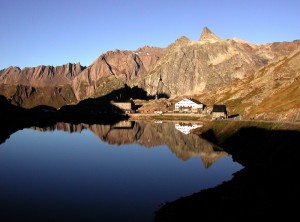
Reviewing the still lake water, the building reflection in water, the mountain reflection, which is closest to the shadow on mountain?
the still lake water

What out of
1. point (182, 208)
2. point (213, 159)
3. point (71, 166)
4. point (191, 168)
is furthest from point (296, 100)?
point (182, 208)

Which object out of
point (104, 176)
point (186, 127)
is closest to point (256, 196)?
point (104, 176)

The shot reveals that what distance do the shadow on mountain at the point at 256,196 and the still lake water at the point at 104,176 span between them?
5.00m

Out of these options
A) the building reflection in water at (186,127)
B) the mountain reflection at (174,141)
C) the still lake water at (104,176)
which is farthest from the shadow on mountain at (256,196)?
the building reflection in water at (186,127)

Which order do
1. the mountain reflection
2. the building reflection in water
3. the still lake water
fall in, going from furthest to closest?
the building reflection in water < the mountain reflection < the still lake water

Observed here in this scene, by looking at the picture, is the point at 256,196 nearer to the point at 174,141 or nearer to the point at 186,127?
the point at 174,141

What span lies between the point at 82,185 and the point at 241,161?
115 ft

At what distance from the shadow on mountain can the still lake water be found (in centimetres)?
500

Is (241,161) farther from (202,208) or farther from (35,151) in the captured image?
(35,151)

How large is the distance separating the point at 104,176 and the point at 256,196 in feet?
122

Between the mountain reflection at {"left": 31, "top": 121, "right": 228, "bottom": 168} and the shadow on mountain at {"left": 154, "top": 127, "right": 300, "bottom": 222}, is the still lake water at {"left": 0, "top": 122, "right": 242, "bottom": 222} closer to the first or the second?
the mountain reflection at {"left": 31, "top": 121, "right": 228, "bottom": 168}

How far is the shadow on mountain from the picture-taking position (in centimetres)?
3975

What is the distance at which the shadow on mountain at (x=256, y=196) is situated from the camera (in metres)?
39.8

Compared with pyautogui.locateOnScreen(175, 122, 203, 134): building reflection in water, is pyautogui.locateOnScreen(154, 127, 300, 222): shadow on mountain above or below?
below
